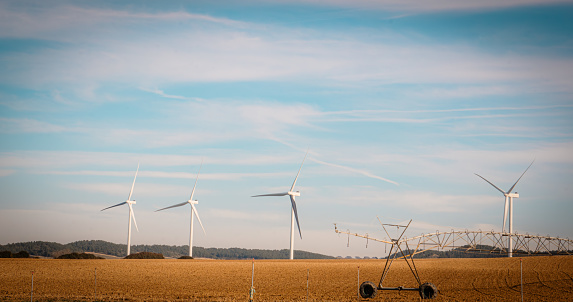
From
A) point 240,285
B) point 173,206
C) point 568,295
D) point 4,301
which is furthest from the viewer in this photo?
point 173,206

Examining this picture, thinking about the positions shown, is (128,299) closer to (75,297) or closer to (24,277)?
(75,297)

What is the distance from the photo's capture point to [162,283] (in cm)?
5562

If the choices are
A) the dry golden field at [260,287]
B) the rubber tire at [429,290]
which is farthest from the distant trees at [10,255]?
the rubber tire at [429,290]

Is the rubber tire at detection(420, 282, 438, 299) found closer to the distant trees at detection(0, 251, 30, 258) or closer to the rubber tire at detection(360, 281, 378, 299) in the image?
the rubber tire at detection(360, 281, 378, 299)

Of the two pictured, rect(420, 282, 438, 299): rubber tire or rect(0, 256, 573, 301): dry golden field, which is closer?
rect(420, 282, 438, 299): rubber tire

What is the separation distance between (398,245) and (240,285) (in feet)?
64.2

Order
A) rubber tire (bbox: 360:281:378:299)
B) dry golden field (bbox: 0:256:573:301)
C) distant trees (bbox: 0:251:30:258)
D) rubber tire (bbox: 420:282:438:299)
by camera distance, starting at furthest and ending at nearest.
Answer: distant trees (bbox: 0:251:30:258)
dry golden field (bbox: 0:256:573:301)
rubber tire (bbox: 360:281:378:299)
rubber tire (bbox: 420:282:438:299)

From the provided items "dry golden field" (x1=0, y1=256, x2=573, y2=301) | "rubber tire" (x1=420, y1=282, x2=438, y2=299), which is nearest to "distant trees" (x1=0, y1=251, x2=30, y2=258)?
"dry golden field" (x1=0, y1=256, x2=573, y2=301)

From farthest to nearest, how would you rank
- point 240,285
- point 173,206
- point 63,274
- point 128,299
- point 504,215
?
point 173,206 < point 504,215 < point 63,274 < point 240,285 < point 128,299

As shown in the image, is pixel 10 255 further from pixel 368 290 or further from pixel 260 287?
pixel 368 290

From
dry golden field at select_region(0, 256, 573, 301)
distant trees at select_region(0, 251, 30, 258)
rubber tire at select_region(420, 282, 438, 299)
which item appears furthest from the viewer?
distant trees at select_region(0, 251, 30, 258)

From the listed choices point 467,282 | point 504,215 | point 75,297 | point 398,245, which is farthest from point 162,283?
point 504,215

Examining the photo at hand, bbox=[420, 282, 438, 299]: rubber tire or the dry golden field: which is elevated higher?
bbox=[420, 282, 438, 299]: rubber tire

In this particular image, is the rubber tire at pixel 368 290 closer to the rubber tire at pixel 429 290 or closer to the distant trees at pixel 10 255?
the rubber tire at pixel 429 290
